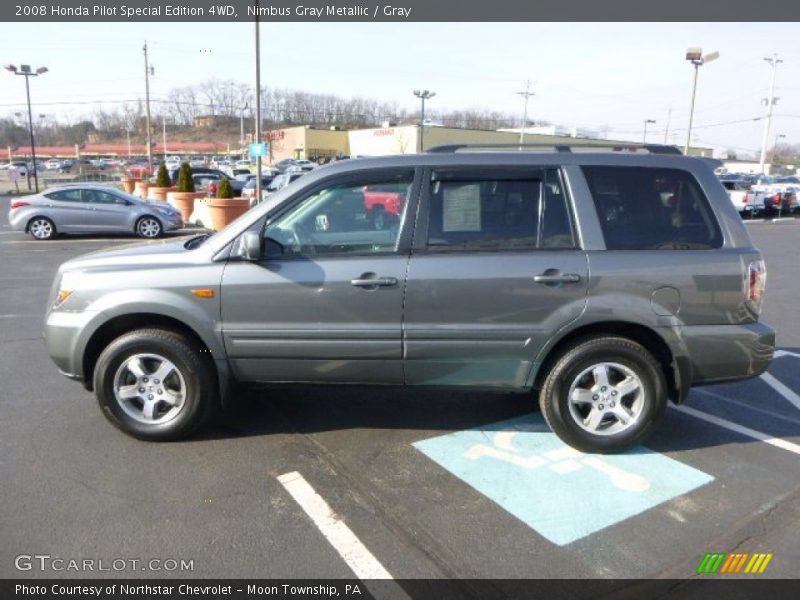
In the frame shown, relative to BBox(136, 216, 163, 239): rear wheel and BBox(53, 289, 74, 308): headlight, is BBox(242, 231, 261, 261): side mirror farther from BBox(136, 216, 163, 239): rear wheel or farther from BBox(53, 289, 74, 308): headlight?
BBox(136, 216, 163, 239): rear wheel

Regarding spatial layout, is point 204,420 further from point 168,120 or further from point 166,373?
point 168,120

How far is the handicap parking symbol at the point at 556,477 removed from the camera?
10.2ft

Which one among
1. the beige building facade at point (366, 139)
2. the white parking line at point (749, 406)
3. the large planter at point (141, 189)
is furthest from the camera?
the beige building facade at point (366, 139)

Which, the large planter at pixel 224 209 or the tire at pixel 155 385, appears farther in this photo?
the large planter at pixel 224 209

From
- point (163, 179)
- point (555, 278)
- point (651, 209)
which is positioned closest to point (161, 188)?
point (163, 179)

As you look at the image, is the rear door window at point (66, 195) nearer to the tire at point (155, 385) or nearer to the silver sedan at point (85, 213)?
the silver sedan at point (85, 213)

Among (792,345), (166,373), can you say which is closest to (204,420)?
(166,373)

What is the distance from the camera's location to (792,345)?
6.36 meters

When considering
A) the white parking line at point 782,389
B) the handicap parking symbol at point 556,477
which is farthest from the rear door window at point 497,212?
the white parking line at point 782,389

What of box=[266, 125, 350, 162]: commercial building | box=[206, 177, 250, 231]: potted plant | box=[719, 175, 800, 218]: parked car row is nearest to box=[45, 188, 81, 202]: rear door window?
box=[206, 177, 250, 231]: potted plant

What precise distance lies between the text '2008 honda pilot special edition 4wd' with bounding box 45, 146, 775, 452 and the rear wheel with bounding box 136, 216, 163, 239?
489 inches

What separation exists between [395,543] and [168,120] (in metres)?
150

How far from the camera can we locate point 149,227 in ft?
50.3

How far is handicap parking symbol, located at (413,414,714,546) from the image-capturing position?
3111 mm
